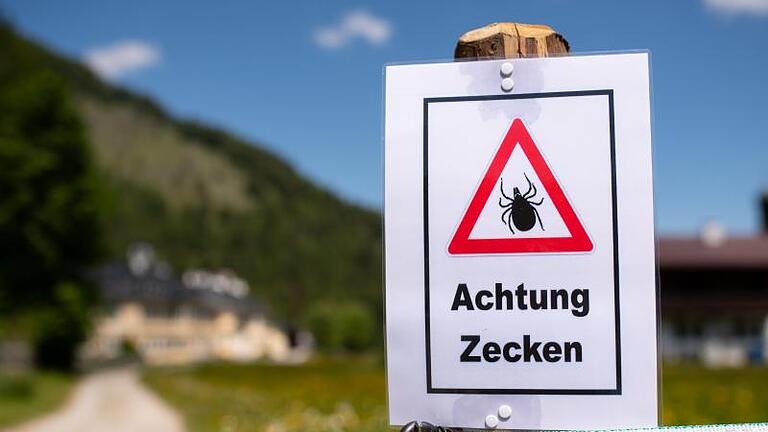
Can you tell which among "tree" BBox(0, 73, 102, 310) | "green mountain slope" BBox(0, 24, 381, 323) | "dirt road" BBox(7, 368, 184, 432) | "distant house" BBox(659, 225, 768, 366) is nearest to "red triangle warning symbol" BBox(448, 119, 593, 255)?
"dirt road" BBox(7, 368, 184, 432)

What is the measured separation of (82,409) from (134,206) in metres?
97.8

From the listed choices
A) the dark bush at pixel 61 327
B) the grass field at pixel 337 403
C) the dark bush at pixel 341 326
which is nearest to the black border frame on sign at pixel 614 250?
the grass field at pixel 337 403

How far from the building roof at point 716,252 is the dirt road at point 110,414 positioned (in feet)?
91.4

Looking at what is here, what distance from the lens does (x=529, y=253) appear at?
1789mm

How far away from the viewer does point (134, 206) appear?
115125 mm

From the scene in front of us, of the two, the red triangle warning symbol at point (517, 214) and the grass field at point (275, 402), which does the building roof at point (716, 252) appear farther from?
the red triangle warning symbol at point (517, 214)

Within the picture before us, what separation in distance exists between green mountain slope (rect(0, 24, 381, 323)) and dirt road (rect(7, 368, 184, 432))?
55481 mm

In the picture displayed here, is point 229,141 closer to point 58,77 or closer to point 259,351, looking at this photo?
point 259,351

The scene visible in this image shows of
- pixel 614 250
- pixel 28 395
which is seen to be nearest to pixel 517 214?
pixel 614 250

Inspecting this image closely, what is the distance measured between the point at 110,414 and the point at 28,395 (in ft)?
13.3

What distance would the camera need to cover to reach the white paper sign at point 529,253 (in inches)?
70.2

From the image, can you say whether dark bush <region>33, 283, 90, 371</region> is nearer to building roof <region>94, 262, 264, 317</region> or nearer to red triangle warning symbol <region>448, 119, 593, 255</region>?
building roof <region>94, 262, 264, 317</region>

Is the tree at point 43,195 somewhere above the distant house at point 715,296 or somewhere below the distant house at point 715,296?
above

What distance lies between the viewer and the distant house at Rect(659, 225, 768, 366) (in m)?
44.4
